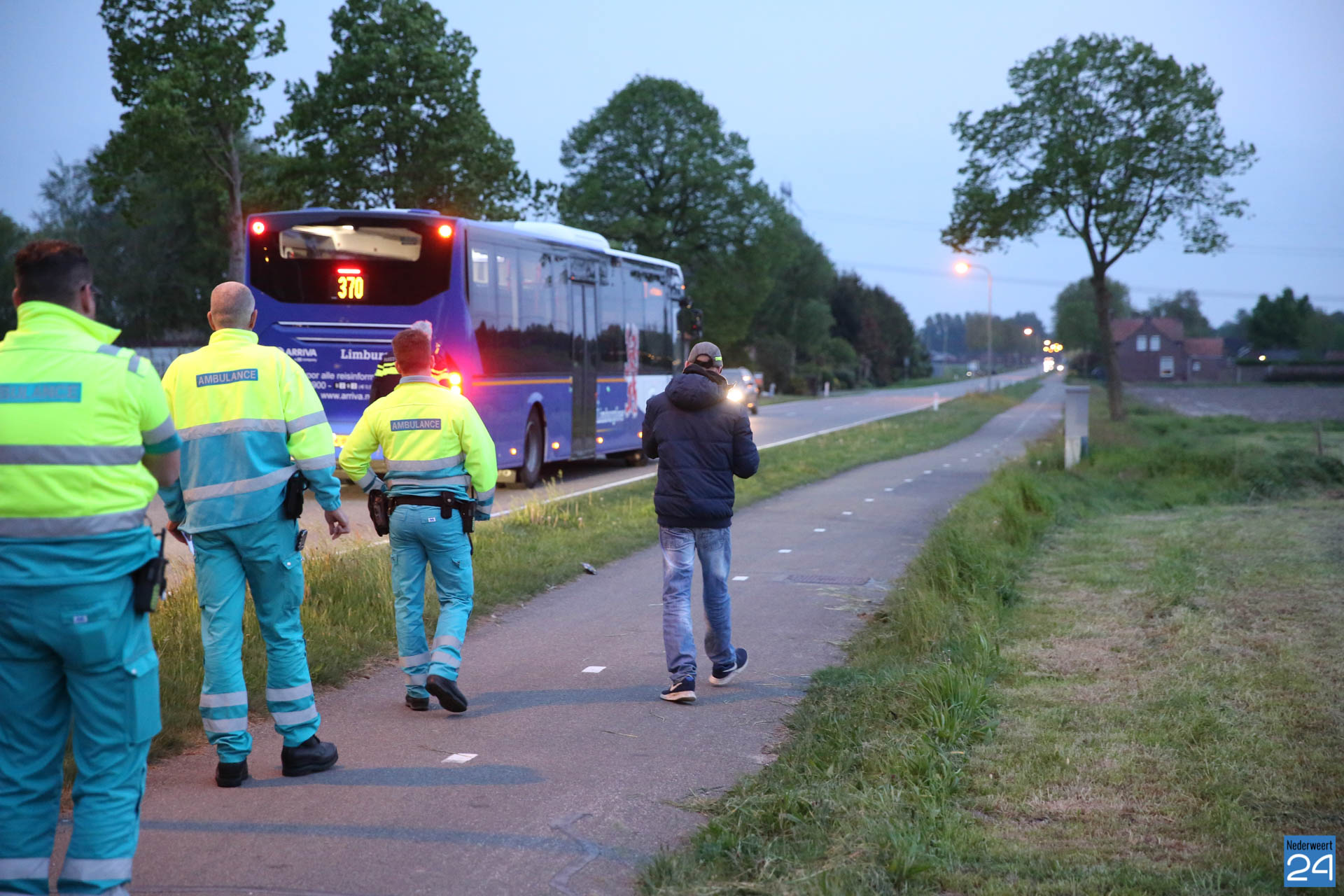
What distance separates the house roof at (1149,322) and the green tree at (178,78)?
121m

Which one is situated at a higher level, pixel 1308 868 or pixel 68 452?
pixel 68 452

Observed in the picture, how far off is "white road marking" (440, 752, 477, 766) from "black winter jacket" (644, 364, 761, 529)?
5.80ft

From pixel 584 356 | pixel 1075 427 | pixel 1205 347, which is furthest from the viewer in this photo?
pixel 1205 347

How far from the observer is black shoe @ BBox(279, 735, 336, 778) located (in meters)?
5.12

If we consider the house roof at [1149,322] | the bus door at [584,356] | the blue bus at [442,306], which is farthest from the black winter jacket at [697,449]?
the house roof at [1149,322]

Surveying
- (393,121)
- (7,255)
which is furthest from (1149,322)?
(393,121)

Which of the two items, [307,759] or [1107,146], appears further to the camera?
[1107,146]

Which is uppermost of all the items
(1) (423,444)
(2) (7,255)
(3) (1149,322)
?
(2) (7,255)

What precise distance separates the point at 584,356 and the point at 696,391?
43.0 ft

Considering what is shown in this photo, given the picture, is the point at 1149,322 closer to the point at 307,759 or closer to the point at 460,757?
the point at 460,757

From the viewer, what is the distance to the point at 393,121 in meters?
33.0

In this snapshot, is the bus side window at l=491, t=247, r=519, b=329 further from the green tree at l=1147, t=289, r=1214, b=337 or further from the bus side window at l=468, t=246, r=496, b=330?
the green tree at l=1147, t=289, r=1214, b=337

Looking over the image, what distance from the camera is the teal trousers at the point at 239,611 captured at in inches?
194

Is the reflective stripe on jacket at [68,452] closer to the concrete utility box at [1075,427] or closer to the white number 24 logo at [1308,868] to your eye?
the white number 24 logo at [1308,868]
